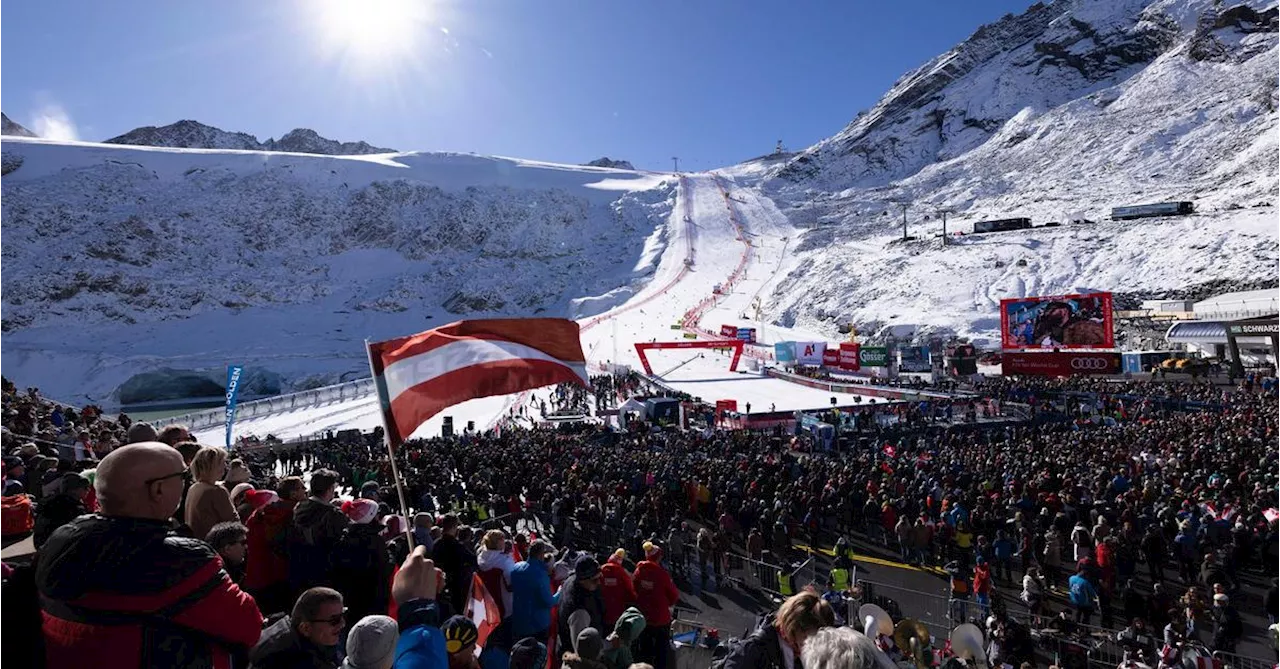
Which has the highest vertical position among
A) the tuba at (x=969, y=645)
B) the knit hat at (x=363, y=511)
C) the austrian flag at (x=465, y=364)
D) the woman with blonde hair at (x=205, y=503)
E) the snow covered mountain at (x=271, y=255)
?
the snow covered mountain at (x=271, y=255)

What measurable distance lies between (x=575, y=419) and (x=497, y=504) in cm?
1579

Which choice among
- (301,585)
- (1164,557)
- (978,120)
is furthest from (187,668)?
(978,120)

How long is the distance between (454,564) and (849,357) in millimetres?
38405

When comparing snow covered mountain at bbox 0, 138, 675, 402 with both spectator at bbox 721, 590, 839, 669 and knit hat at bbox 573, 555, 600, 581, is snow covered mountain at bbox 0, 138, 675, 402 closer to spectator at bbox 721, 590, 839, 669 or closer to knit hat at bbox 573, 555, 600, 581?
knit hat at bbox 573, 555, 600, 581

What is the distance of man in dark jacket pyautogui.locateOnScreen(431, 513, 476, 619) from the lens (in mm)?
4969

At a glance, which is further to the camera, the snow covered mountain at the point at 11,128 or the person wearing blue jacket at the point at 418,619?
the snow covered mountain at the point at 11,128

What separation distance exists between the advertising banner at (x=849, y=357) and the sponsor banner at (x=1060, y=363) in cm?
800

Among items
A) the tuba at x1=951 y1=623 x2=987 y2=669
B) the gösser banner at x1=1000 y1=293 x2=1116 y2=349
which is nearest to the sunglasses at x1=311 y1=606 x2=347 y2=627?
the tuba at x1=951 y1=623 x2=987 y2=669

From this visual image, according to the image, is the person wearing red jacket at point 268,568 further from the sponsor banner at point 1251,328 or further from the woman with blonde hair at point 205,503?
the sponsor banner at point 1251,328

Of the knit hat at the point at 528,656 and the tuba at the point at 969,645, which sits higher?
the knit hat at the point at 528,656

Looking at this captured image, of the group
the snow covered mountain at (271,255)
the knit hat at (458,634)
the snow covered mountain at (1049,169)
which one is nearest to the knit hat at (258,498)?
the knit hat at (458,634)

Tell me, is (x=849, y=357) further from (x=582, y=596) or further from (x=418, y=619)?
(x=418, y=619)

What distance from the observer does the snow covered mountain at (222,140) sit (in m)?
159

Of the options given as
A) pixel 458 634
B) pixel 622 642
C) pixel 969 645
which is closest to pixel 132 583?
pixel 458 634
